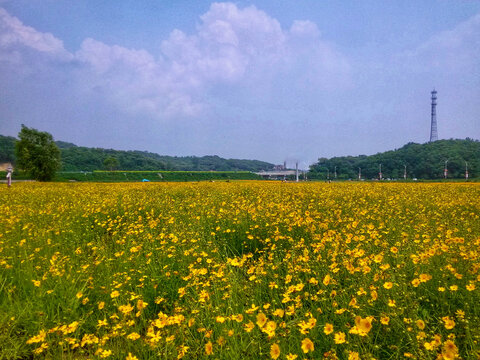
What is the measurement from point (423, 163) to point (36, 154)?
80499 millimetres

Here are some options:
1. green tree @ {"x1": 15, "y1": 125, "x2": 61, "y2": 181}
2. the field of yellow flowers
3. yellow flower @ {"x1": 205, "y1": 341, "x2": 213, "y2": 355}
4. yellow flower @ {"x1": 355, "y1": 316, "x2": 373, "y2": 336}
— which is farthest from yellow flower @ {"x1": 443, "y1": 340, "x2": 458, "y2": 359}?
green tree @ {"x1": 15, "y1": 125, "x2": 61, "y2": 181}

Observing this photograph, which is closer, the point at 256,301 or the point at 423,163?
the point at 256,301

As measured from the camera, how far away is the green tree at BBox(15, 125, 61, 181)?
131 ft

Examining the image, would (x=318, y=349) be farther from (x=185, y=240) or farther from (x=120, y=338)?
(x=185, y=240)

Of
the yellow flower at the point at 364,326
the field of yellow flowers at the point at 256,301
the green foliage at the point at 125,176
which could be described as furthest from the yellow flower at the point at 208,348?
the green foliage at the point at 125,176

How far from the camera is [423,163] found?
221ft

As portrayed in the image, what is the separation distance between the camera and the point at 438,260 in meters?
2.91

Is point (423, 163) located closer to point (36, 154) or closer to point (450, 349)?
point (450, 349)

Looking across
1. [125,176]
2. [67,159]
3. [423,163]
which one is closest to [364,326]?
[125,176]

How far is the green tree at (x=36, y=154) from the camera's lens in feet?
131

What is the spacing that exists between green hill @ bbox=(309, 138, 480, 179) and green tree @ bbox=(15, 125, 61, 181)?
244 feet

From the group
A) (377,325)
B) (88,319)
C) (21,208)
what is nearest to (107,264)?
(88,319)

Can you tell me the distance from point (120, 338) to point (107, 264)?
1460mm

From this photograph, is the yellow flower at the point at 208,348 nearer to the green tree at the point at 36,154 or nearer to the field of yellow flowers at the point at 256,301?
the field of yellow flowers at the point at 256,301
